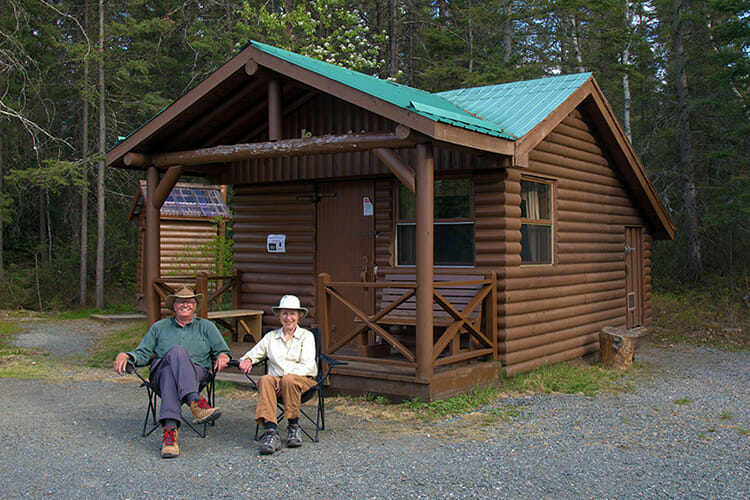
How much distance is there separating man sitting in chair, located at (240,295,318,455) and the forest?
12288 mm

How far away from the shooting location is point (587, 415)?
6.98 m

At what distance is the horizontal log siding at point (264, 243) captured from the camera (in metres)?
10.3

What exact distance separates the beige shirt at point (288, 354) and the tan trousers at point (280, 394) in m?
0.13

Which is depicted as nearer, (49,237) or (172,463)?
(172,463)

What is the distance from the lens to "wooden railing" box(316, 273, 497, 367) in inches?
290

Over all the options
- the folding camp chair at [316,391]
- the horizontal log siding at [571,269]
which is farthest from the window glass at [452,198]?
the folding camp chair at [316,391]

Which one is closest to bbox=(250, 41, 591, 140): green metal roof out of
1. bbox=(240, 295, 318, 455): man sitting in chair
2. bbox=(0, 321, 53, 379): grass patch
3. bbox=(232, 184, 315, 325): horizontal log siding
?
bbox=(232, 184, 315, 325): horizontal log siding

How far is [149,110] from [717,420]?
1871 cm

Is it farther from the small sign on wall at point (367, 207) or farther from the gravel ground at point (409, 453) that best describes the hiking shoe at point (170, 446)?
the small sign on wall at point (367, 207)

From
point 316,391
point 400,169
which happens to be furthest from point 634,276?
point 316,391

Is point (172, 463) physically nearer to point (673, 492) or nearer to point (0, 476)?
point (0, 476)

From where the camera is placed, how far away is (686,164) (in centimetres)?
1809

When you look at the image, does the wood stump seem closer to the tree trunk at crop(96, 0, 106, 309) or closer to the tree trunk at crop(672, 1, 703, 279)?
the tree trunk at crop(672, 1, 703, 279)

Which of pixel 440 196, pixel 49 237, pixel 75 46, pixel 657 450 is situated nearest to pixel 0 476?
pixel 657 450
